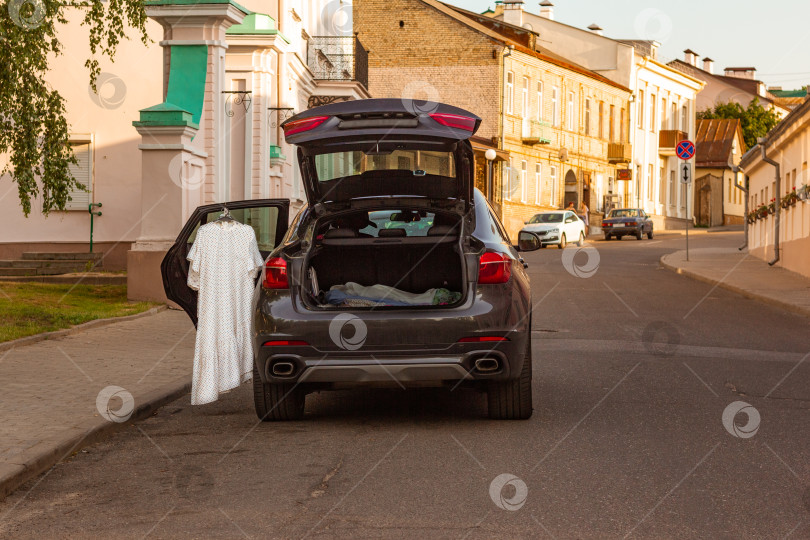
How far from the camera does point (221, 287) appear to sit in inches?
336

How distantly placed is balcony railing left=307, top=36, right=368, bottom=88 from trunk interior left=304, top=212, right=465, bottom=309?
852 inches

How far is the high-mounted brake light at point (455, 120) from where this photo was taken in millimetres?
7641

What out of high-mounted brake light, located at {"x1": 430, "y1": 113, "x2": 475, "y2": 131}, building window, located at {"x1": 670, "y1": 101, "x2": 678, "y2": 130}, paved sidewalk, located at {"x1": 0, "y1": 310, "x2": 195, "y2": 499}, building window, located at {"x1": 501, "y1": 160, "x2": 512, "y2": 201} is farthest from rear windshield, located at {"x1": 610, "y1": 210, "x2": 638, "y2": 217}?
high-mounted brake light, located at {"x1": 430, "y1": 113, "x2": 475, "y2": 131}

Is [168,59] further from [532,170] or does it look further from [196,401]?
[532,170]

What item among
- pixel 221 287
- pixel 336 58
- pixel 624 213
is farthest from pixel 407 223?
pixel 624 213

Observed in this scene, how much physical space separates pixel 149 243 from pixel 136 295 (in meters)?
0.84

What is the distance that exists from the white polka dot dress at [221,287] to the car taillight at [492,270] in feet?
6.54

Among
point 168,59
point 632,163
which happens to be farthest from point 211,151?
point 632,163

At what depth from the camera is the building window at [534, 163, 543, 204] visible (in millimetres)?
55969

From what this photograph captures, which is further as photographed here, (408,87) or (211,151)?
(408,87)

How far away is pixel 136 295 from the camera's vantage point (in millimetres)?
17453

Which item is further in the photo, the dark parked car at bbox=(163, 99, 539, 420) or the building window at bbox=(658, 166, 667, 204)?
the building window at bbox=(658, 166, 667, 204)

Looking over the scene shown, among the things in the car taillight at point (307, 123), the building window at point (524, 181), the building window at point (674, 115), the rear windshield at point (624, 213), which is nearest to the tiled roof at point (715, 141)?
the building window at point (674, 115)

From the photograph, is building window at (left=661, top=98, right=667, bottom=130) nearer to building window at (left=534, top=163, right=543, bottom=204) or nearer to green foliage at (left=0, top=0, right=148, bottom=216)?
building window at (left=534, top=163, right=543, bottom=204)
